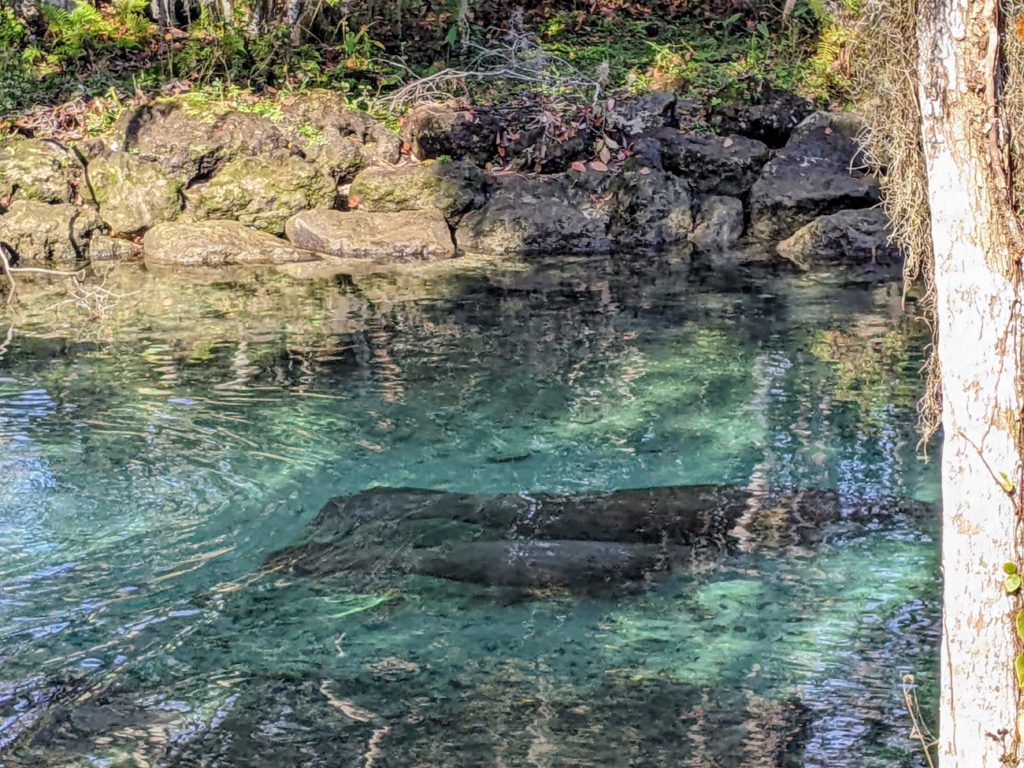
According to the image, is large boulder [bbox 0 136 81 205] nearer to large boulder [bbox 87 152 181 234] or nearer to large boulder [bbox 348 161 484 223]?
large boulder [bbox 87 152 181 234]

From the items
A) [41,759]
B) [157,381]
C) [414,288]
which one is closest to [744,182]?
[414,288]

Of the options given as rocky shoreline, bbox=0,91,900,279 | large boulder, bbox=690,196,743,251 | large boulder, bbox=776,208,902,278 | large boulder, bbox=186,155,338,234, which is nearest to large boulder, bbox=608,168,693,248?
rocky shoreline, bbox=0,91,900,279

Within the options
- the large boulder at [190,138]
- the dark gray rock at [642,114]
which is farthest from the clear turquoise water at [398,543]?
the dark gray rock at [642,114]

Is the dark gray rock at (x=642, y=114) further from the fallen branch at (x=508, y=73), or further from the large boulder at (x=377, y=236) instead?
the large boulder at (x=377, y=236)

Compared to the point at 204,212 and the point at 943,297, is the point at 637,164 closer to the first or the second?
the point at 204,212

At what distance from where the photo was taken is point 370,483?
7.70 m

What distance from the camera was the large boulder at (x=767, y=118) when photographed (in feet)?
54.2

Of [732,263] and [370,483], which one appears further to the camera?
[732,263]

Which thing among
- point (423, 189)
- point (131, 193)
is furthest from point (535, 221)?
point (131, 193)

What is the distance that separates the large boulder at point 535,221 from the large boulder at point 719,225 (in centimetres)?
124

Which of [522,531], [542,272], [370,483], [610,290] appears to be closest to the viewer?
[522,531]

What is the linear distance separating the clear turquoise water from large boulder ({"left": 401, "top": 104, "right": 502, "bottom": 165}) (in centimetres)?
411

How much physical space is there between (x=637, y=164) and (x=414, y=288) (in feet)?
12.9

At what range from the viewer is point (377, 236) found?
1496 cm
